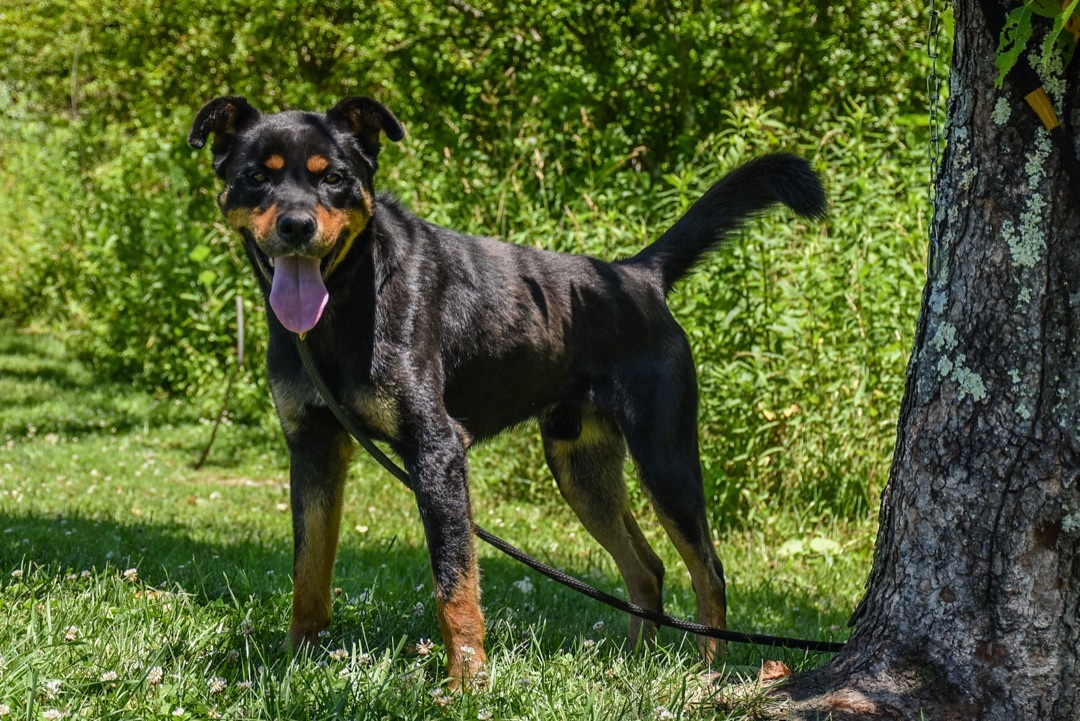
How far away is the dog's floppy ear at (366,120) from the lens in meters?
4.05

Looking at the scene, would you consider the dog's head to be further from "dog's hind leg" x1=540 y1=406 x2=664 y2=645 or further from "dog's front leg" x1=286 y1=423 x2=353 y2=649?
"dog's hind leg" x1=540 y1=406 x2=664 y2=645

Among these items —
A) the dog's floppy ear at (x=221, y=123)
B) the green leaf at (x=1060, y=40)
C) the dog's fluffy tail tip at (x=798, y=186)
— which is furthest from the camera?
the dog's fluffy tail tip at (x=798, y=186)

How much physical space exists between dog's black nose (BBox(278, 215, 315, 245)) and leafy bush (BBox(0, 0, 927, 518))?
3.89 meters

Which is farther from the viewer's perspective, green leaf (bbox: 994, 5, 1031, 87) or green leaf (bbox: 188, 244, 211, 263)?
green leaf (bbox: 188, 244, 211, 263)

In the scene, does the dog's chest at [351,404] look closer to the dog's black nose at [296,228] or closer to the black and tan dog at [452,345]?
the black and tan dog at [452,345]

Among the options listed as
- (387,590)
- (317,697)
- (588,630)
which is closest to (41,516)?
(387,590)

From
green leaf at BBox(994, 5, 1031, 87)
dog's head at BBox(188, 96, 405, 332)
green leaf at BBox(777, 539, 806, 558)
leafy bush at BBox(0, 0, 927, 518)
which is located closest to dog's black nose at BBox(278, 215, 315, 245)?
dog's head at BBox(188, 96, 405, 332)

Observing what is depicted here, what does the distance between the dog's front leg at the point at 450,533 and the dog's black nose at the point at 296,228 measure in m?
0.78

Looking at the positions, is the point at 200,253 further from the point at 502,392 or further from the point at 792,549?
the point at 502,392

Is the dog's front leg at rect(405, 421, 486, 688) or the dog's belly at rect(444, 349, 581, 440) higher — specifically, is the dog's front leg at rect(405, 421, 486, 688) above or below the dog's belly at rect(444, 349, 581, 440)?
below

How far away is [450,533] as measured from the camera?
3.78 meters

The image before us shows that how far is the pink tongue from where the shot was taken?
12.1 ft

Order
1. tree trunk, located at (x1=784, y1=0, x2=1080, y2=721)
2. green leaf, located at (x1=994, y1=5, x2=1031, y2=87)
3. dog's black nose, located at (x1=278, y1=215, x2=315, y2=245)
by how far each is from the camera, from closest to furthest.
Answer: green leaf, located at (x1=994, y1=5, x2=1031, y2=87), tree trunk, located at (x1=784, y1=0, x2=1080, y2=721), dog's black nose, located at (x1=278, y1=215, x2=315, y2=245)

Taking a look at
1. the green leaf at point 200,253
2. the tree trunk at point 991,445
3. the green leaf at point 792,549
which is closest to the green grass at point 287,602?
the green leaf at point 792,549
